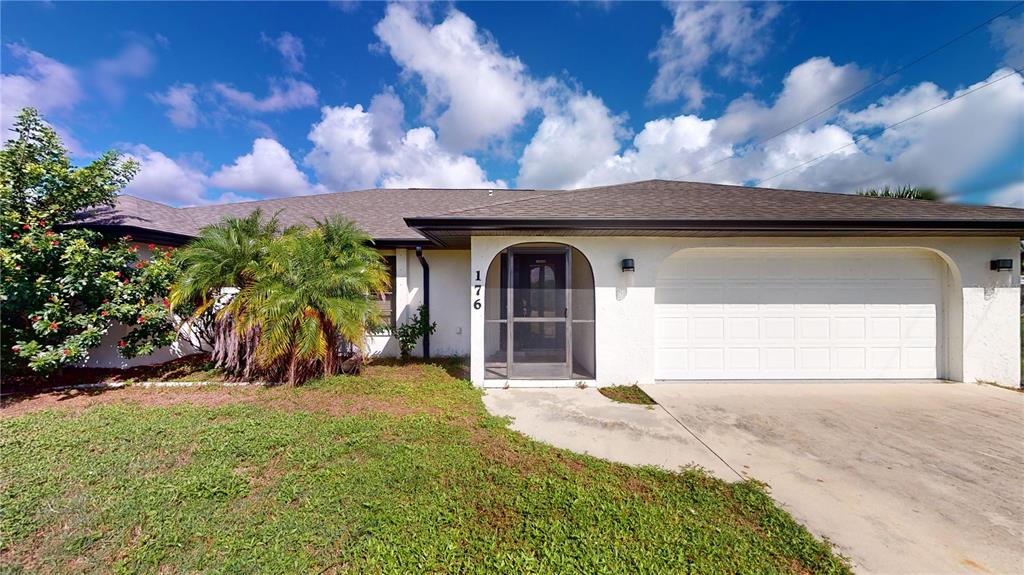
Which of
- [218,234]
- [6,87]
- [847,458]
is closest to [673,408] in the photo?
[847,458]

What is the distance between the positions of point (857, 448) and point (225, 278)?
9299 millimetres

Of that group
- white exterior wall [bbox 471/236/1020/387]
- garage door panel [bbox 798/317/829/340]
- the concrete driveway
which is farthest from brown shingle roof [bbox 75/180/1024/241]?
the concrete driveway

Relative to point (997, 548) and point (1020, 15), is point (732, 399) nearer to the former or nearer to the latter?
point (997, 548)

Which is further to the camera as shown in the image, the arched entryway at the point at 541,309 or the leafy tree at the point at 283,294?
the arched entryway at the point at 541,309

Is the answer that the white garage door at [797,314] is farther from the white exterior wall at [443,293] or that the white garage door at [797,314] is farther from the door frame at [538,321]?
the white exterior wall at [443,293]

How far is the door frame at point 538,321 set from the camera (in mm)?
5910

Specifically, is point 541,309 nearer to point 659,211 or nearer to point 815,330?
point 659,211

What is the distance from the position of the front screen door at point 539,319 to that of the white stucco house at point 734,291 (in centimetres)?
2

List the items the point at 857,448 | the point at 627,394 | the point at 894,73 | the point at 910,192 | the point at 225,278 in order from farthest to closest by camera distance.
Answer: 1. the point at 910,192
2. the point at 894,73
3. the point at 225,278
4. the point at 627,394
5. the point at 857,448

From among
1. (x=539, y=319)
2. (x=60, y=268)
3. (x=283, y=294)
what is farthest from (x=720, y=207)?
(x=60, y=268)

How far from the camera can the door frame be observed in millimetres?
5910

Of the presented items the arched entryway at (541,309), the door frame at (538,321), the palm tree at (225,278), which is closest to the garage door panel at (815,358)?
the arched entryway at (541,309)

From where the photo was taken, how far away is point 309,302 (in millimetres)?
5488

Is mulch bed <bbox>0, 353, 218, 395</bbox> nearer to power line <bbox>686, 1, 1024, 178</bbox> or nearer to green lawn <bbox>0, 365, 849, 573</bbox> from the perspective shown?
green lawn <bbox>0, 365, 849, 573</bbox>
